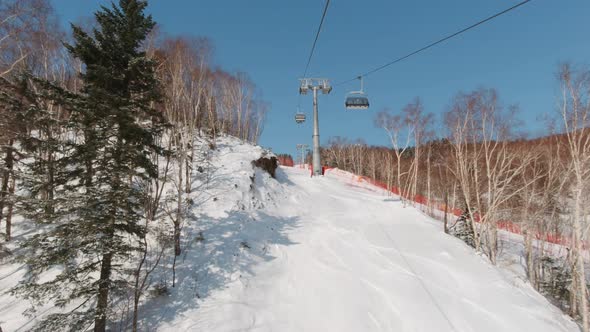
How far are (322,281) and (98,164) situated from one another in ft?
28.1

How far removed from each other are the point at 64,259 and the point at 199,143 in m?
15.5

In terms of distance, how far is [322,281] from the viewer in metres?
9.31

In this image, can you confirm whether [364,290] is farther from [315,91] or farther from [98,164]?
[315,91]

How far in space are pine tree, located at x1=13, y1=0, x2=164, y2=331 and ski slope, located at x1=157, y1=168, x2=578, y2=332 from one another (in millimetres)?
2591

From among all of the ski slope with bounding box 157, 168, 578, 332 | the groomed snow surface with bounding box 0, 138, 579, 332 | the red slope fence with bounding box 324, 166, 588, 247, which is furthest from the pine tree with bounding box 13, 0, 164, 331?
the red slope fence with bounding box 324, 166, 588, 247

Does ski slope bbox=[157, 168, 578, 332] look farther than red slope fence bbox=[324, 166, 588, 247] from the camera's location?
No

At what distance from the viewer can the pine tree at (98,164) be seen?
5695 millimetres

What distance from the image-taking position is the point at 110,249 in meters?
5.95

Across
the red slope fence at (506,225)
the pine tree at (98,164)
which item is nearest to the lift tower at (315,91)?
the red slope fence at (506,225)

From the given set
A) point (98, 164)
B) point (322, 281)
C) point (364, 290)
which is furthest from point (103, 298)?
point (364, 290)

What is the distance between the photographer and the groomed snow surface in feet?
24.2

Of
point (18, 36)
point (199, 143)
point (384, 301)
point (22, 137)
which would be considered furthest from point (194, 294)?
point (199, 143)

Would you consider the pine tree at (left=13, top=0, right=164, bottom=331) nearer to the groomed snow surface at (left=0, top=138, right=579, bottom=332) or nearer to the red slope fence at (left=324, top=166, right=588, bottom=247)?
the groomed snow surface at (left=0, top=138, right=579, bottom=332)

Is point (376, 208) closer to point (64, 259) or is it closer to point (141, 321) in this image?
point (141, 321)
